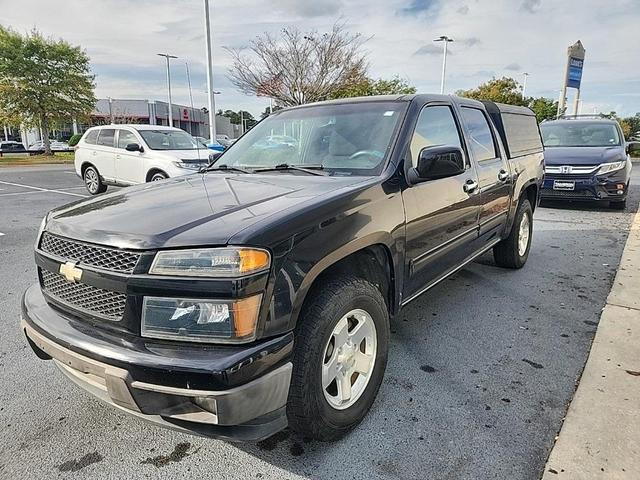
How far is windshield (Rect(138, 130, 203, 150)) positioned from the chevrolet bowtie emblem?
8.92 meters

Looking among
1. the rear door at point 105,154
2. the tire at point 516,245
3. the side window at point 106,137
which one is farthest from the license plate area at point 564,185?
the side window at point 106,137

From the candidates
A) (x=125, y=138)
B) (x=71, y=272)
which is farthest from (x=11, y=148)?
(x=71, y=272)

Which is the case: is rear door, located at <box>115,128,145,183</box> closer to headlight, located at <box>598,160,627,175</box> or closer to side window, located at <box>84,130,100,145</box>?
side window, located at <box>84,130,100,145</box>

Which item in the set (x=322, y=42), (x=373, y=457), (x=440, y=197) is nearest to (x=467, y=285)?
(x=440, y=197)

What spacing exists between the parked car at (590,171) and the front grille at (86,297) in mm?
8996

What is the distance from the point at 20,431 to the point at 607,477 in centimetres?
286

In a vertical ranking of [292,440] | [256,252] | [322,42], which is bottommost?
[292,440]

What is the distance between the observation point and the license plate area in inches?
349

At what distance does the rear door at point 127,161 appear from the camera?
1044 cm

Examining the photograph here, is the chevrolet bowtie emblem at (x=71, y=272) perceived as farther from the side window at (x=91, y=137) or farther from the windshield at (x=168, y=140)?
the side window at (x=91, y=137)

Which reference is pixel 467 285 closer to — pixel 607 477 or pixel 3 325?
pixel 607 477

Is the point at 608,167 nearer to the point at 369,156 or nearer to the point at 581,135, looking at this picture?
the point at 581,135

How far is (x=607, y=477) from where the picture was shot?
2.06m

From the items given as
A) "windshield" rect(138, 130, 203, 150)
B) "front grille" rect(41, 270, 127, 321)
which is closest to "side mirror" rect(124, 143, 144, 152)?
"windshield" rect(138, 130, 203, 150)
